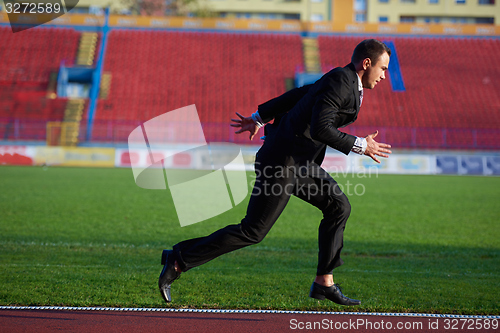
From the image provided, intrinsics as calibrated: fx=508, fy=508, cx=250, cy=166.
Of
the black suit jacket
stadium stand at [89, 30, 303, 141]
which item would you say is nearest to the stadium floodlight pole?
stadium stand at [89, 30, 303, 141]

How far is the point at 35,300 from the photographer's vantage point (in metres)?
4.72

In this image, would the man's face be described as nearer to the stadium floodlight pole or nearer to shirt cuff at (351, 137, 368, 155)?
shirt cuff at (351, 137, 368, 155)

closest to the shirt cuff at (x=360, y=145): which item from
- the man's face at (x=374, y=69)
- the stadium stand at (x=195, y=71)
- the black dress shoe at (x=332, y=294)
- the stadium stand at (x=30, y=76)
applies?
the man's face at (x=374, y=69)

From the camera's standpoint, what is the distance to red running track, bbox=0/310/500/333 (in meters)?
4.08

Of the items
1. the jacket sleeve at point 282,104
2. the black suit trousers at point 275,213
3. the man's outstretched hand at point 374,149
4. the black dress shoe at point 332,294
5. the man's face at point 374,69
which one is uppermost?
the man's face at point 374,69

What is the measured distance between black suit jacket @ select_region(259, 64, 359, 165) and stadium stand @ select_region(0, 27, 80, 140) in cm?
2537

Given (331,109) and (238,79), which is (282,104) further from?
(238,79)

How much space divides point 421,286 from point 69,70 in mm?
33466

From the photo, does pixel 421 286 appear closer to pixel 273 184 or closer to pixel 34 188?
pixel 273 184

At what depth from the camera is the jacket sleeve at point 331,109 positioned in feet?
12.6

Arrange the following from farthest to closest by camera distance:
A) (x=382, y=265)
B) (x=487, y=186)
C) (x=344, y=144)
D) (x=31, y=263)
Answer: (x=487, y=186) → (x=382, y=265) → (x=31, y=263) → (x=344, y=144)

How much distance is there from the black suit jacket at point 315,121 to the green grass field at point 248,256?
1.54 metres

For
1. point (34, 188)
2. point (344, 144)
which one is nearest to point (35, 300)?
point (344, 144)

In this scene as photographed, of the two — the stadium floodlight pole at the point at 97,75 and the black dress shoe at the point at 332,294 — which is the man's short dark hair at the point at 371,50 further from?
the stadium floodlight pole at the point at 97,75
